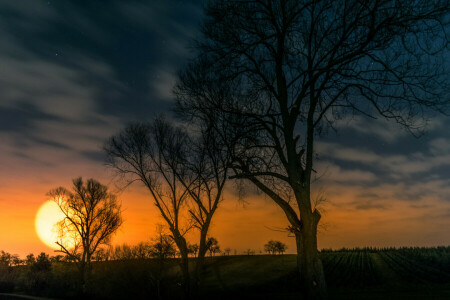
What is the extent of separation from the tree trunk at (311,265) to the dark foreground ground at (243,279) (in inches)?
780

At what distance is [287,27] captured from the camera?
9.77 m

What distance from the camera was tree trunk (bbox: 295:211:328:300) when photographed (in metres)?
9.05

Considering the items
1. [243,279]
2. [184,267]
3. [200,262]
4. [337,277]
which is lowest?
[243,279]

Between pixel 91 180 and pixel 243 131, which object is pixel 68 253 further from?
pixel 243 131

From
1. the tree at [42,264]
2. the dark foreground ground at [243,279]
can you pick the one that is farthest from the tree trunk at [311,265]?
the tree at [42,264]

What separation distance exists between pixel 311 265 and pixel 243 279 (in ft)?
144

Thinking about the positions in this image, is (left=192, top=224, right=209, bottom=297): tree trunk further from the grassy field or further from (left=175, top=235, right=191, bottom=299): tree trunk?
the grassy field

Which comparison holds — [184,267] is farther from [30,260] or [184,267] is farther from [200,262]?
[30,260]

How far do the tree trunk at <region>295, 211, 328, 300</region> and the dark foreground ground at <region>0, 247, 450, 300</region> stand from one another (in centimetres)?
1981

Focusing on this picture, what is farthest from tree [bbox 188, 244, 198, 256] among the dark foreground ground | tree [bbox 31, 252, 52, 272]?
tree [bbox 31, 252, 52, 272]

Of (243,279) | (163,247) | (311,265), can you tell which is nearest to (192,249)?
(243,279)

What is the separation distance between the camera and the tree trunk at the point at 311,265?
9.05 metres

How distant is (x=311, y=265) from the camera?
9203mm

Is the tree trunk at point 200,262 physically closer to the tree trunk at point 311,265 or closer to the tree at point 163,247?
the tree at point 163,247
